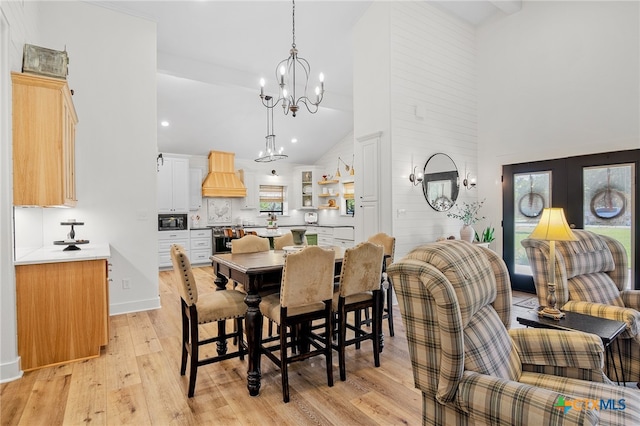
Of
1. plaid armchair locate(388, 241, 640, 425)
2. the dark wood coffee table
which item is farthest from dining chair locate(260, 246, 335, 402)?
the dark wood coffee table

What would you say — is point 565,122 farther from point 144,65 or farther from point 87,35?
point 87,35

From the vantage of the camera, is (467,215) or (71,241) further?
(467,215)

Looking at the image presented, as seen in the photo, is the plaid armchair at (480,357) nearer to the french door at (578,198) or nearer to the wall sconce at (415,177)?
the wall sconce at (415,177)

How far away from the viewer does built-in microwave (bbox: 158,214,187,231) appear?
7613 millimetres

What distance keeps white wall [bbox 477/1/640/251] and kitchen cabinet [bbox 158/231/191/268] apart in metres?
6.48

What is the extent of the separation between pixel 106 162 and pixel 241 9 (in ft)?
8.91

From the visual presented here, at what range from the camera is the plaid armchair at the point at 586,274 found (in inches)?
95.8

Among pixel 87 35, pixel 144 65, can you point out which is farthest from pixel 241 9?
pixel 87 35

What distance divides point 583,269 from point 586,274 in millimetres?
75

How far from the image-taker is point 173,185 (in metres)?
7.72

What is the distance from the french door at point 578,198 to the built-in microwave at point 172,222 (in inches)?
266

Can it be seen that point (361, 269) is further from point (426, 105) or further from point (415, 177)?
point (426, 105)

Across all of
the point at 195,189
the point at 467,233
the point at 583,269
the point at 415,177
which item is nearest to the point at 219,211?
the point at 195,189

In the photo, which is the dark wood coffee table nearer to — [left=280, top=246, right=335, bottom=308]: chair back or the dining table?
[left=280, top=246, right=335, bottom=308]: chair back
